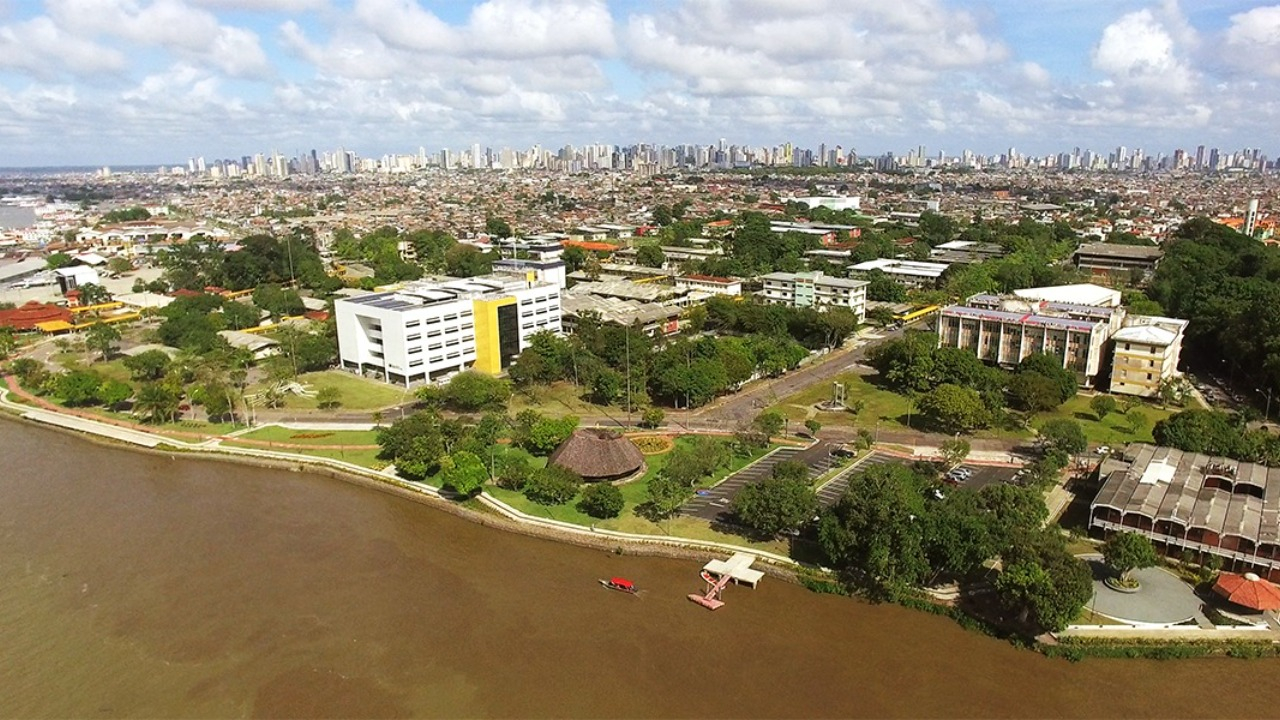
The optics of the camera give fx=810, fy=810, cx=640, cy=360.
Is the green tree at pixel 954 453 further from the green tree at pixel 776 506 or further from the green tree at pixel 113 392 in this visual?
the green tree at pixel 113 392

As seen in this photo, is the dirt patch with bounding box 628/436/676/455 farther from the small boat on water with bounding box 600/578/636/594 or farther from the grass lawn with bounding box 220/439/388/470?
the grass lawn with bounding box 220/439/388/470

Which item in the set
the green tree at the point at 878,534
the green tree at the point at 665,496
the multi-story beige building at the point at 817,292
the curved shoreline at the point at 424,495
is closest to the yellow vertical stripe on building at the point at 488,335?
the curved shoreline at the point at 424,495

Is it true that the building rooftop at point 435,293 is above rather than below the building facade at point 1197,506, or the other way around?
above

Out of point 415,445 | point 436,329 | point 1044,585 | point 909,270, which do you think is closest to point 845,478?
point 1044,585

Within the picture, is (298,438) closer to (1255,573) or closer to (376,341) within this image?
(376,341)

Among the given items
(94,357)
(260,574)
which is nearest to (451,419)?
(260,574)

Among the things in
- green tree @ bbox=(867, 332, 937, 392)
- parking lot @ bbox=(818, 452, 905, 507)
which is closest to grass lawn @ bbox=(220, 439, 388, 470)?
parking lot @ bbox=(818, 452, 905, 507)
